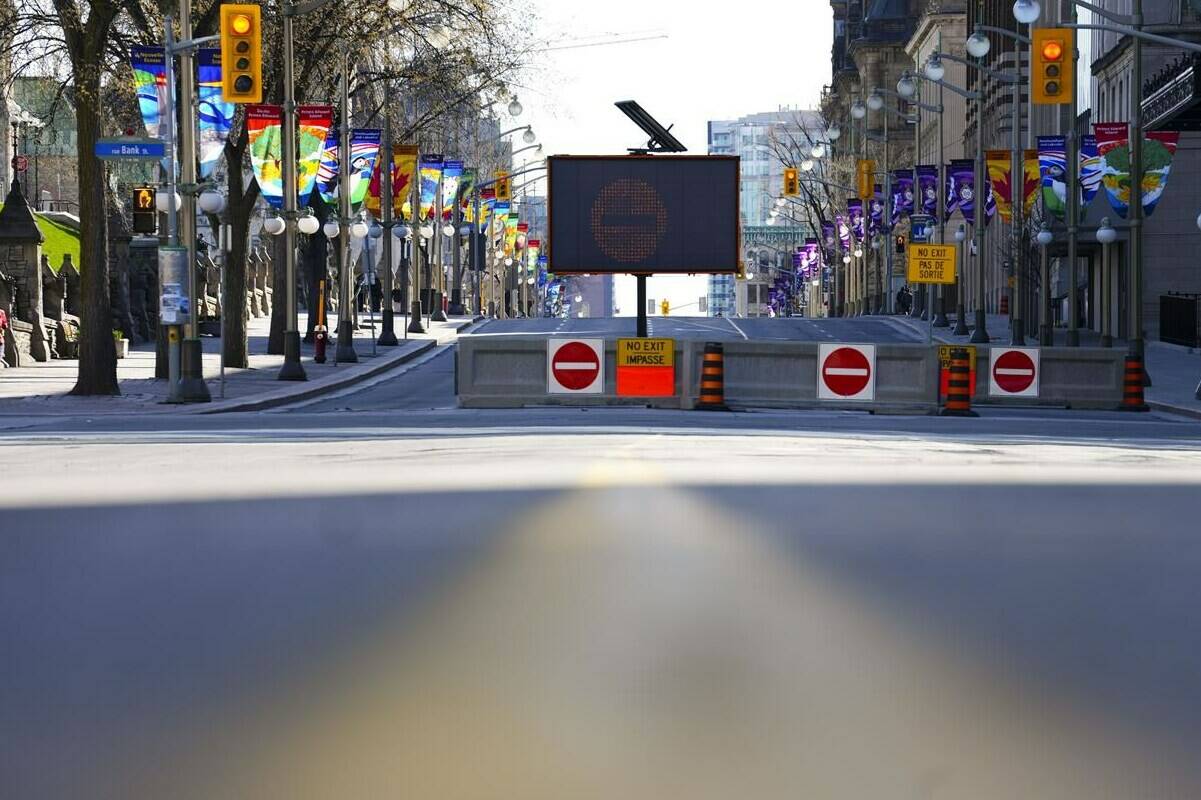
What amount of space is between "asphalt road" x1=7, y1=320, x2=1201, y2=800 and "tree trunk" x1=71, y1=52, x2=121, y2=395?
18603mm

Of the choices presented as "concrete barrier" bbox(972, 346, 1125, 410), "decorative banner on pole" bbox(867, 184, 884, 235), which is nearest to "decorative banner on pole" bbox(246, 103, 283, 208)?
"concrete barrier" bbox(972, 346, 1125, 410)

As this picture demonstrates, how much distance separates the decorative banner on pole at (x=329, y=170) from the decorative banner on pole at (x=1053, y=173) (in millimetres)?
17374

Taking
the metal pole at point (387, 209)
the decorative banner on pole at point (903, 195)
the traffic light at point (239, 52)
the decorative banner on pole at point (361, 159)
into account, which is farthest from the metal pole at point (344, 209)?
the decorative banner on pole at point (903, 195)

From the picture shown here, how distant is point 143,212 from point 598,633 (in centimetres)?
2645

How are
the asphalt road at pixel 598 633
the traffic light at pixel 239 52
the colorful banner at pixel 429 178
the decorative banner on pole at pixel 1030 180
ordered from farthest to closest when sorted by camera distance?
the colorful banner at pixel 429 178 < the decorative banner on pole at pixel 1030 180 < the traffic light at pixel 239 52 < the asphalt road at pixel 598 633

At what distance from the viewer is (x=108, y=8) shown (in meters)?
35.7

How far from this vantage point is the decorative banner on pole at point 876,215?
93.1 metres

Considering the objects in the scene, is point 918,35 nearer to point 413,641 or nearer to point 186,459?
point 186,459

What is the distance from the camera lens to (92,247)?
1436 inches

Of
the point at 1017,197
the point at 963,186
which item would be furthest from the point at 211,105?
the point at 963,186

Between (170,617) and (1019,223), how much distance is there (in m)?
48.2

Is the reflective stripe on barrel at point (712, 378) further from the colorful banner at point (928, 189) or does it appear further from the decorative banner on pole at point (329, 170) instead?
the colorful banner at point (928, 189)

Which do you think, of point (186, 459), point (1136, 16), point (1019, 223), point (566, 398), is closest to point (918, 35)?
point (1019, 223)

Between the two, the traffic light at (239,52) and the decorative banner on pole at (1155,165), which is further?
the decorative banner on pole at (1155,165)
